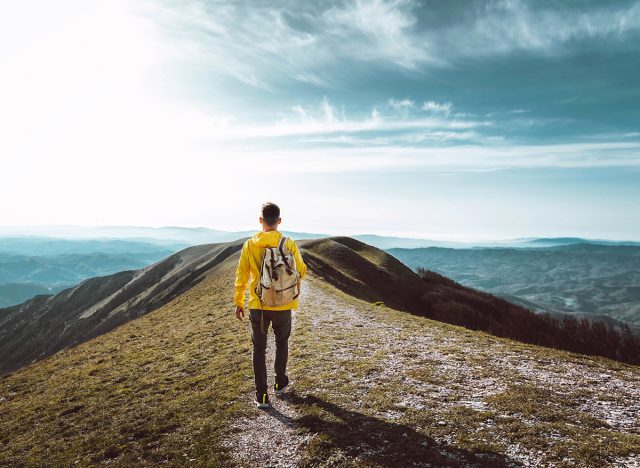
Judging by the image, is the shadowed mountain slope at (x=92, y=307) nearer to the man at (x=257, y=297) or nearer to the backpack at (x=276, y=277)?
the man at (x=257, y=297)

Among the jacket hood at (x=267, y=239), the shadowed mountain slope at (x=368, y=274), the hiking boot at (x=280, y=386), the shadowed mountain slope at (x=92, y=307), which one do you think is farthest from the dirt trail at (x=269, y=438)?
the shadowed mountain slope at (x=92, y=307)

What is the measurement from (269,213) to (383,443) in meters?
5.32

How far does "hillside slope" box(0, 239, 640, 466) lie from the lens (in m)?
6.50

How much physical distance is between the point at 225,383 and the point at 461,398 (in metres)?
6.79

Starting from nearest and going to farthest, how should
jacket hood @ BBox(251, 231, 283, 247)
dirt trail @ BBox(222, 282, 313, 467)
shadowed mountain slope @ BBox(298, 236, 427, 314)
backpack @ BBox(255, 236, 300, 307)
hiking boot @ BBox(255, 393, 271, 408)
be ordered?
dirt trail @ BBox(222, 282, 313, 467)
backpack @ BBox(255, 236, 300, 307)
jacket hood @ BBox(251, 231, 283, 247)
hiking boot @ BBox(255, 393, 271, 408)
shadowed mountain slope @ BBox(298, 236, 427, 314)

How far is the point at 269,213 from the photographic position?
8.49m

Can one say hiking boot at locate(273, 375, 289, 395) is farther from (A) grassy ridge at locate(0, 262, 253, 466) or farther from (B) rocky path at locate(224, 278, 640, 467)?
(A) grassy ridge at locate(0, 262, 253, 466)

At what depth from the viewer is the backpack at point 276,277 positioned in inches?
322

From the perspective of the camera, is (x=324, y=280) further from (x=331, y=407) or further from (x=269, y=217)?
(x=269, y=217)

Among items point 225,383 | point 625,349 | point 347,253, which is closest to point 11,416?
point 225,383

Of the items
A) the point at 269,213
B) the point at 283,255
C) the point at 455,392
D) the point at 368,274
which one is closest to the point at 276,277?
the point at 283,255

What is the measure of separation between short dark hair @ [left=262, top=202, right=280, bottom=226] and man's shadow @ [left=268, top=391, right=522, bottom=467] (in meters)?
4.49

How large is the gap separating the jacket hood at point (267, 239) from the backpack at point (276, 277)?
11cm

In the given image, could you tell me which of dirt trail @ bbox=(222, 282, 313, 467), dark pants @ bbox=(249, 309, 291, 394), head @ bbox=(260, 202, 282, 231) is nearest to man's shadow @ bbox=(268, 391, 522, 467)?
dirt trail @ bbox=(222, 282, 313, 467)
